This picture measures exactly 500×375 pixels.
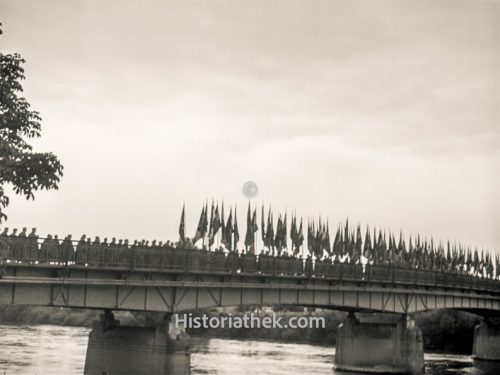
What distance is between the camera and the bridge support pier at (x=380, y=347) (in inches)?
2628

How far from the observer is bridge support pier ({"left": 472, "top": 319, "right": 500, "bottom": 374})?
94875 millimetres

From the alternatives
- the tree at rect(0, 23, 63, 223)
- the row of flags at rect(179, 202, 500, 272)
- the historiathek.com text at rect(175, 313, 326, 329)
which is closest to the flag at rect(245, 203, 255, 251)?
the row of flags at rect(179, 202, 500, 272)

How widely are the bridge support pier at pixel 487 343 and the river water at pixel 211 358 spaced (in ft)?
11.1

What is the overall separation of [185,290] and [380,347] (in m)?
29.4

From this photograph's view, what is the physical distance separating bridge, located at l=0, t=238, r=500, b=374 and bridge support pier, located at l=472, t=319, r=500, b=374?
24632mm

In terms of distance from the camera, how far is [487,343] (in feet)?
317

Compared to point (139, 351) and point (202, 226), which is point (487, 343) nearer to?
point (202, 226)

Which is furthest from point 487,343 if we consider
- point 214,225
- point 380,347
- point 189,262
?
point 189,262

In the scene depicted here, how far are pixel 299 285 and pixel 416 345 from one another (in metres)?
18.1

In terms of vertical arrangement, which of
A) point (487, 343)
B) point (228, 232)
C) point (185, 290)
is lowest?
A: point (487, 343)

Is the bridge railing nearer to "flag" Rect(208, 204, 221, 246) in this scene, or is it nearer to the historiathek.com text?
"flag" Rect(208, 204, 221, 246)

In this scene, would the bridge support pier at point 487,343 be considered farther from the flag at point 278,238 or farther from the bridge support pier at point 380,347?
the flag at point 278,238

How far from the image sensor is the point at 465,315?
367 ft

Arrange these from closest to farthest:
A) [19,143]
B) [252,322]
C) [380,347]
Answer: [19,143], [380,347], [252,322]
